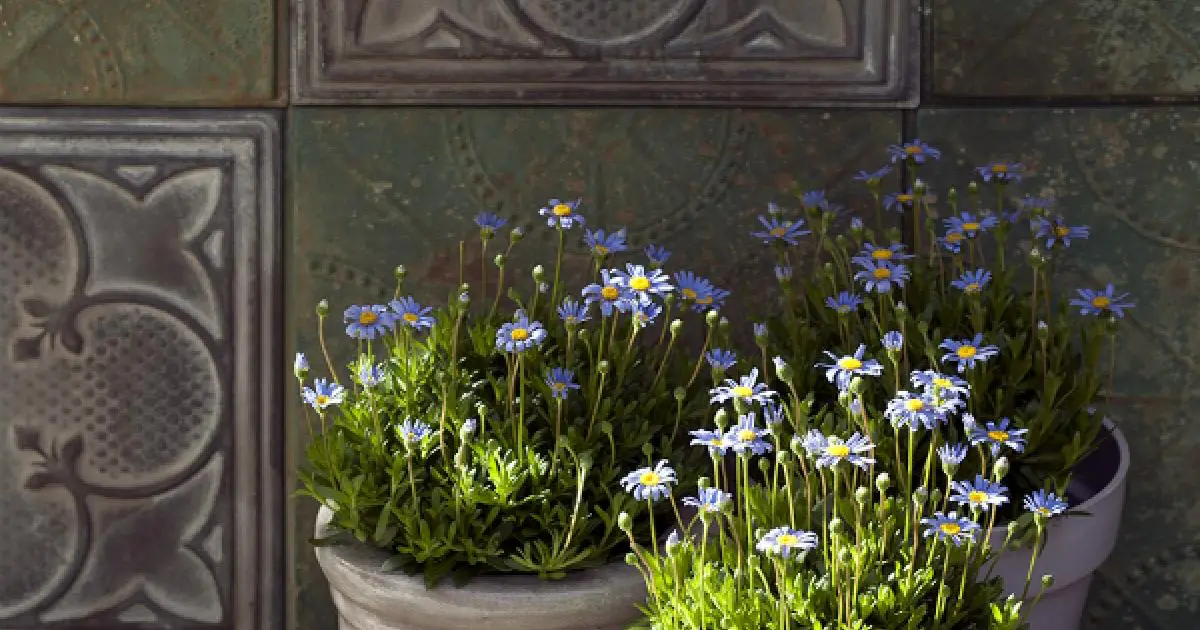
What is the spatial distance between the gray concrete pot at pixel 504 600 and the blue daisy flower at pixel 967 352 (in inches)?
19.3

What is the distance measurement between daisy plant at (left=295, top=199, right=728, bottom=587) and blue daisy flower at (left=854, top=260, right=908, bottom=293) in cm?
22

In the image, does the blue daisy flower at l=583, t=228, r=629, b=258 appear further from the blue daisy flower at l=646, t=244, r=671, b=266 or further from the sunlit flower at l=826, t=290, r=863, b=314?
the sunlit flower at l=826, t=290, r=863, b=314

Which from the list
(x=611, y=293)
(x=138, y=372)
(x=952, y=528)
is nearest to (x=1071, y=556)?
(x=952, y=528)

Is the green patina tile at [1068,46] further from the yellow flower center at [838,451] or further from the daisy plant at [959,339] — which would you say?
the yellow flower center at [838,451]

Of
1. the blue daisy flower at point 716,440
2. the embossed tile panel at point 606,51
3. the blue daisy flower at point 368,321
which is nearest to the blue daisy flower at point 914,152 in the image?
the embossed tile panel at point 606,51

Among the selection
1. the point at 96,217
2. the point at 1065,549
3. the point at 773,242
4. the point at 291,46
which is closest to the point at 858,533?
the point at 1065,549

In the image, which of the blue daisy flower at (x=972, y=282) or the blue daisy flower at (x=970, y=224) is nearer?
the blue daisy flower at (x=972, y=282)

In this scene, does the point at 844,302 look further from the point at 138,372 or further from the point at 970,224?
the point at 138,372

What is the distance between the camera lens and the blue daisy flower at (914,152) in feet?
6.50

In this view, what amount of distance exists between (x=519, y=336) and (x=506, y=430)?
0.15 metres

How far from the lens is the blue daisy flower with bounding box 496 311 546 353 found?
1669mm

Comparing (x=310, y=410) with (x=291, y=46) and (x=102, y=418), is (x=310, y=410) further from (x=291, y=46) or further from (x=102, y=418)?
(x=291, y=46)

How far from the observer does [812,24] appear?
2.11 m

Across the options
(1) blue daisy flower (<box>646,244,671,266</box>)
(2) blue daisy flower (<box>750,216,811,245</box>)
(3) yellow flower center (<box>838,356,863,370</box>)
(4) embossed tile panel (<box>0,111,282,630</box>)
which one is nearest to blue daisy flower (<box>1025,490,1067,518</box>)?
(3) yellow flower center (<box>838,356,863,370</box>)
